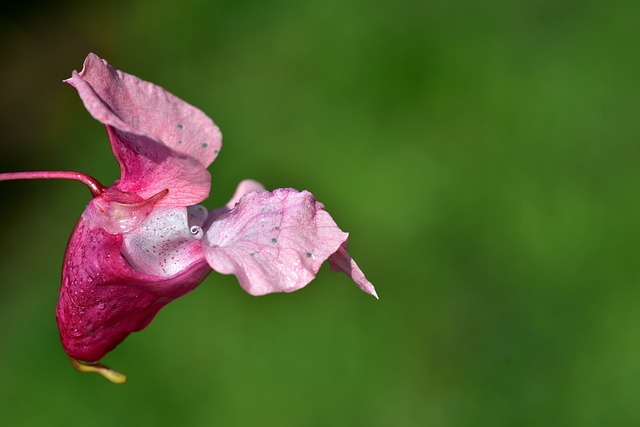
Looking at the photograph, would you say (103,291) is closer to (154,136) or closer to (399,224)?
(154,136)

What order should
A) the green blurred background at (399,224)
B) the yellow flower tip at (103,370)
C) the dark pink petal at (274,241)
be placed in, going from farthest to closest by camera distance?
1. the green blurred background at (399,224)
2. the yellow flower tip at (103,370)
3. the dark pink petal at (274,241)

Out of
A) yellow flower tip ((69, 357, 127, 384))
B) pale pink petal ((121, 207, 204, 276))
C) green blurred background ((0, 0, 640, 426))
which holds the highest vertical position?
pale pink petal ((121, 207, 204, 276))

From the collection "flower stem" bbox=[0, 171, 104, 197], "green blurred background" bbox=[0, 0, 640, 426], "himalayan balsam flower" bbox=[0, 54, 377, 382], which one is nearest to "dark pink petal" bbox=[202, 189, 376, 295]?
"himalayan balsam flower" bbox=[0, 54, 377, 382]

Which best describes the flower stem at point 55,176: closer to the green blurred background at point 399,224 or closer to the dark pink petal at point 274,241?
the dark pink petal at point 274,241

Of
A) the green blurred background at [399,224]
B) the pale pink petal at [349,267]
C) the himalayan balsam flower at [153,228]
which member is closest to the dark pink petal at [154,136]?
the himalayan balsam flower at [153,228]

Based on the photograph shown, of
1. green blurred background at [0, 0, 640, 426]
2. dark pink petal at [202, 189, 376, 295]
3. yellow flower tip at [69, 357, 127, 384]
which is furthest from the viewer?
green blurred background at [0, 0, 640, 426]

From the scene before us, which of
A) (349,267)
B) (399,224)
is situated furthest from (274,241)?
(399,224)

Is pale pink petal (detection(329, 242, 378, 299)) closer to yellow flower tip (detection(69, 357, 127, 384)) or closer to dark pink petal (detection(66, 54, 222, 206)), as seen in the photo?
dark pink petal (detection(66, 54, 222, 206))
